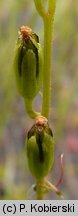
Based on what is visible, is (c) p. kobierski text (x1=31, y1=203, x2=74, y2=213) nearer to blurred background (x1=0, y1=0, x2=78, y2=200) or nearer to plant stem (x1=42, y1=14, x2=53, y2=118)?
plant stem (x1=42, y1=14, x2=53, y2=118)

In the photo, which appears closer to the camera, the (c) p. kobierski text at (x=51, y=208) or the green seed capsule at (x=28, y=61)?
the green seed capsule at (x=28, y=61)

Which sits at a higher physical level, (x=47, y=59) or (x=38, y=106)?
(x=47, y=59)

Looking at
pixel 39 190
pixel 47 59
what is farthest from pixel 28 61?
pixel 39 190

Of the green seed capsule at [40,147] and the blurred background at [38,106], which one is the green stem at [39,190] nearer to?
the green seed capsule at [40,147]

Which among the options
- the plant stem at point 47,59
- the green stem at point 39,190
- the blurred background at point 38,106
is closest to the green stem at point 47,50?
the plant stem at point 47,59

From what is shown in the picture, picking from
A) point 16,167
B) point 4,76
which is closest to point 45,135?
point 4,76

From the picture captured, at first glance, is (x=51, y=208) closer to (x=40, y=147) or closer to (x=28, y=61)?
(x=40, y=147)
